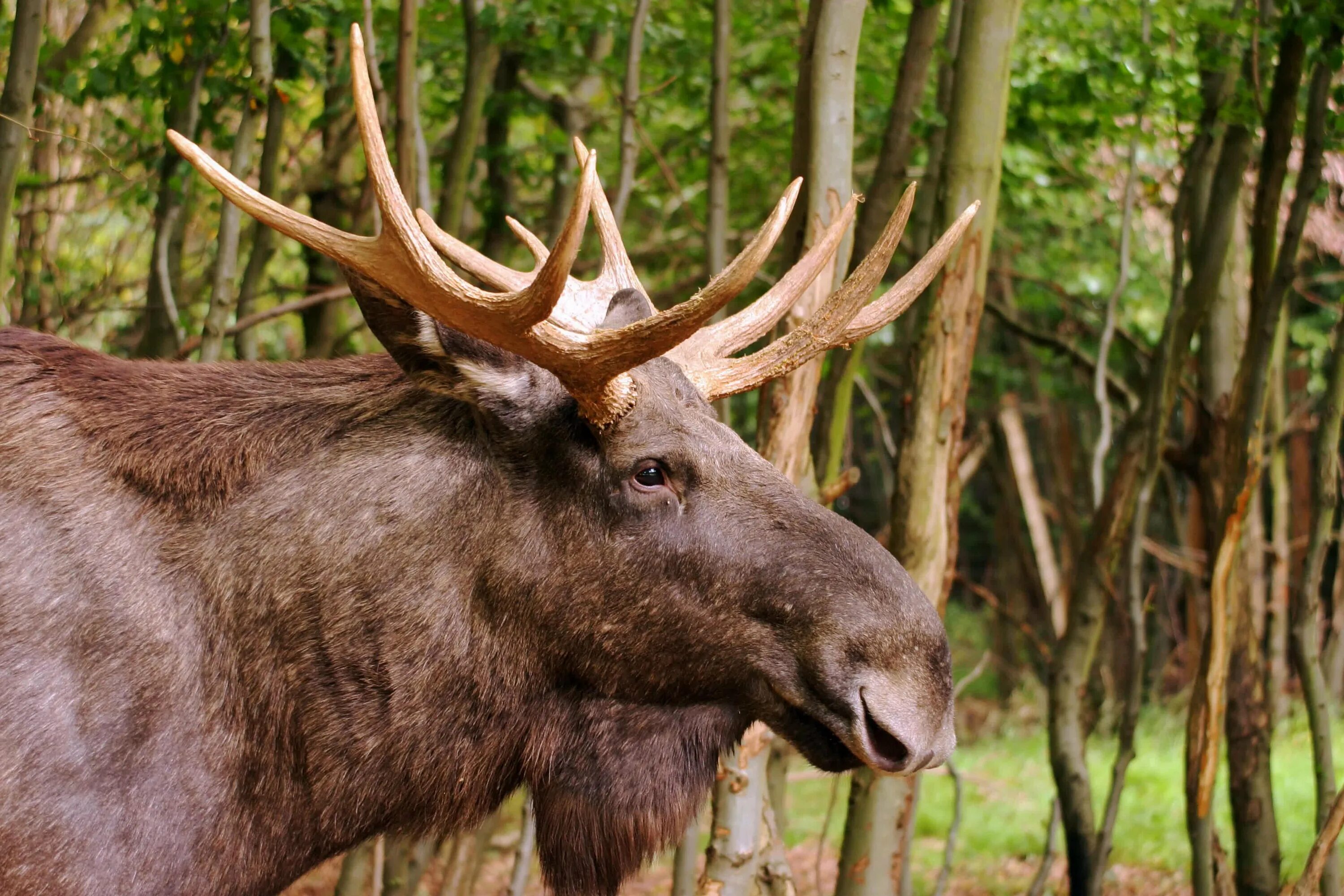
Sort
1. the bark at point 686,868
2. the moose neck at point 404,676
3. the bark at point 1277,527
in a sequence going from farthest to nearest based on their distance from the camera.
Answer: the bark at point 1277,527 < the bark at point 686,868 < the moose neck at point 404,676

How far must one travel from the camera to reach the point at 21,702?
256 centimetres

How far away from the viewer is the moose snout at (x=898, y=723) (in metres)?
2.62

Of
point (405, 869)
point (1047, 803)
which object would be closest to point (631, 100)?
point (405, 869)

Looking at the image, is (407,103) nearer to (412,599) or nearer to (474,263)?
(474,263)

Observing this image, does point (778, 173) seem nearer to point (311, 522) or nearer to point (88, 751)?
point (311, 522)

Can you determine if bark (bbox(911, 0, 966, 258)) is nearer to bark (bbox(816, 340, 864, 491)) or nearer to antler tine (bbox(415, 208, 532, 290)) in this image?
bark (bbox(816, 340, 864, 491))

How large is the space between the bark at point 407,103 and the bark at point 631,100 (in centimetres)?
80

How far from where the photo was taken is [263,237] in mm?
5637

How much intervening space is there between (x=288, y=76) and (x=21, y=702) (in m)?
3.96

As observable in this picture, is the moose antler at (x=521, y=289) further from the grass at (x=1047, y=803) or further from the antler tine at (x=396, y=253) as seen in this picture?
the grass at (x=1047, y=803)

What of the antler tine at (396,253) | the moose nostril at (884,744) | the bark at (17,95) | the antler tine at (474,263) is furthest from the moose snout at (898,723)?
the bark at (17,95)

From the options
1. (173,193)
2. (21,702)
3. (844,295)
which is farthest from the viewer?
(173,193)

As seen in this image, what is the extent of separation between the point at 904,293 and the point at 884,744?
1.31 m

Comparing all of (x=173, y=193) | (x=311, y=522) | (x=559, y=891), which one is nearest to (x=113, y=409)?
(x=311, y=522)
